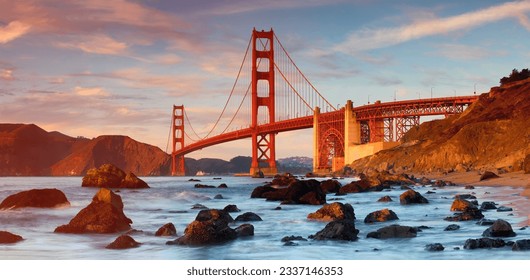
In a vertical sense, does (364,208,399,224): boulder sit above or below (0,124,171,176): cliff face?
below

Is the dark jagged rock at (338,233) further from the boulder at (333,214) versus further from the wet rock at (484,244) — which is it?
the boulder at (333,214)

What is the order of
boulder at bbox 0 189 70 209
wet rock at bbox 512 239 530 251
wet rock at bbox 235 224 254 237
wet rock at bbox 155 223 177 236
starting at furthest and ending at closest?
boulder at bbox 0 189 70 209, wet rock at bbox 155 223 177 236, wet rock at bbox 235 224 254 237, wet rock at bbox 512 239 530 251

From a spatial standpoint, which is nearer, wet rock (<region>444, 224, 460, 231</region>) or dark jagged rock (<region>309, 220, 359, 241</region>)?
dark jagged rock (<region>309, 220, 359, 241</region>)

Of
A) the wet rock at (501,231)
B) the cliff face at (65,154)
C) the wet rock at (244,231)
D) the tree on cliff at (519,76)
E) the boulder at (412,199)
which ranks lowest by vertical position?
the wet rock at (244,231)

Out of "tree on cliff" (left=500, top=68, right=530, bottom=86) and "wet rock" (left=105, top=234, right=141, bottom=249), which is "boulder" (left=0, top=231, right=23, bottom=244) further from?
"tree on cliff" (left=500, top=68, right=530, bottom=86)

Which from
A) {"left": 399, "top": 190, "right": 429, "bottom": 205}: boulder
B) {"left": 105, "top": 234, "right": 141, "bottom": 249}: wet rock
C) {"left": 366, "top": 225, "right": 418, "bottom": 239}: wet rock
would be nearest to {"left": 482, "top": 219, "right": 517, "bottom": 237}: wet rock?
{"left": 366, "top": 225, "right": 418, "bottom": 239}: wet rock

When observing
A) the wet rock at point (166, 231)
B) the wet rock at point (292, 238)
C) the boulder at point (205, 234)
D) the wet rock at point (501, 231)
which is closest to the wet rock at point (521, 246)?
the wet rock at point (501, 231)

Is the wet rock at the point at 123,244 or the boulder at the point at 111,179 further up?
the boulder at the point at 111,179
